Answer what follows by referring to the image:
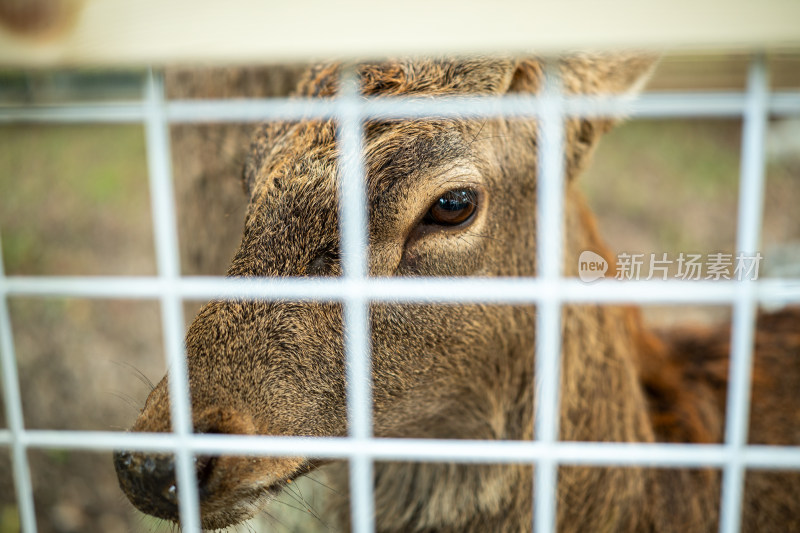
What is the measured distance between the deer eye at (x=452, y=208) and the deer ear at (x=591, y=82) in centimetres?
40

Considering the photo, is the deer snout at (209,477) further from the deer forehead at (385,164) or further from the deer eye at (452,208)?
the deer eye at (452,208)

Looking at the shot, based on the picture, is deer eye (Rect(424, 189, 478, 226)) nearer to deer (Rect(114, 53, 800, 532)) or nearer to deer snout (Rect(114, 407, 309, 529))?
deer (Rect(114, 53, 800, 532))

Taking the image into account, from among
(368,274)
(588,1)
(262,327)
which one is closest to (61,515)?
(262,327)

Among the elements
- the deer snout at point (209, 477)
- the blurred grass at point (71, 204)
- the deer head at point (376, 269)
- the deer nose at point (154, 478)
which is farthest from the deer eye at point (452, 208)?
the blurred grass at point (71, 204)

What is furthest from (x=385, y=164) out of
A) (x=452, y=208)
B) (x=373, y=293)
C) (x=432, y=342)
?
(x=432, y=342)

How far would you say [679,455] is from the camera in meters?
1.17

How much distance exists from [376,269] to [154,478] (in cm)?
64

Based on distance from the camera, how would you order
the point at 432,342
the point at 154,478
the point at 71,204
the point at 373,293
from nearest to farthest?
the point at 373,293 → the point at 154,478 → the point at 432,342 → the point at 71,204

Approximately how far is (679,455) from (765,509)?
154 centimetres

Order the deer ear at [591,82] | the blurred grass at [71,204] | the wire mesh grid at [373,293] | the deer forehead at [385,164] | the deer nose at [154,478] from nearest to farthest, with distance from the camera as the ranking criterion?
the wire mesh grid at [373,293] → the deer nose at [154,478] → the deer forehead at [385,164] → the deer ear at [591,82] → the blurred grass at [71,204]

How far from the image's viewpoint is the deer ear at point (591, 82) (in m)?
1.76

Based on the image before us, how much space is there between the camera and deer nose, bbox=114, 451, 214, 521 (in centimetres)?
128

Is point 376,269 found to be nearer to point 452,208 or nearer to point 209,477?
point 452,208

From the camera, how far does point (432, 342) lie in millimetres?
1573
